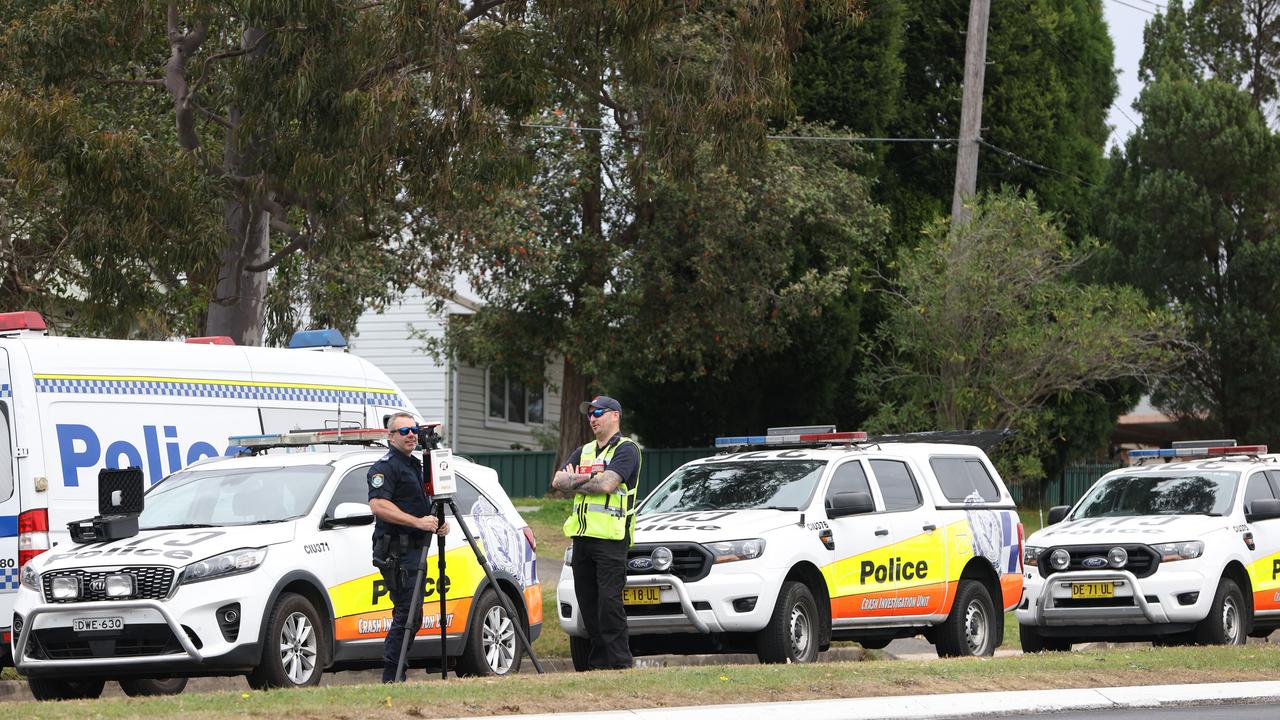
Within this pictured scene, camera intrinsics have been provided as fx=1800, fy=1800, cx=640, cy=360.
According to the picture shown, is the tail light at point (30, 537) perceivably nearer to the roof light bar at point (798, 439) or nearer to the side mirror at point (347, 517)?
the side mirror at point (347, 517)

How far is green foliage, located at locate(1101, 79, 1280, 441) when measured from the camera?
35688 mm

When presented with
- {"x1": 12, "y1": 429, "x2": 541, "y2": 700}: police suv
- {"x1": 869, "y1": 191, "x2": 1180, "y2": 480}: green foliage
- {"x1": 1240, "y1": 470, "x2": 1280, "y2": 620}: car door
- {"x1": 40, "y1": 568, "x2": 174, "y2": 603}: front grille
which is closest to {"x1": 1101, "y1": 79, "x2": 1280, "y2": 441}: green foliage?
{"x1": 869, "y1": 191, "x2": 1180, "y2": 480}: green foliage

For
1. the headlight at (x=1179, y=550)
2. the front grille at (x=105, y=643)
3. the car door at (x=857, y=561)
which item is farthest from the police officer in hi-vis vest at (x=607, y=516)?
the headlight at (x=1179, y=550)

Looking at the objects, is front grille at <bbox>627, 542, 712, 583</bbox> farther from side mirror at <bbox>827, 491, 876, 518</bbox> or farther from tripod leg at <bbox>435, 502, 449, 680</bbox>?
tripod leg at <bbox>435, 502, 449, 680</bbox>

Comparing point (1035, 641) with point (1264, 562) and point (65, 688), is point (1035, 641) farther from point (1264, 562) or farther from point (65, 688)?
point (65, 688)

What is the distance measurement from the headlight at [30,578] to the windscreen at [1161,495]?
985 cm

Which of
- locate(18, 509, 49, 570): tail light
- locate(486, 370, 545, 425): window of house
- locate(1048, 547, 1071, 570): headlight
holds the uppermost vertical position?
locate(486, 370, 545, 425): window of house

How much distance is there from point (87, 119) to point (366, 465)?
5.38 meters

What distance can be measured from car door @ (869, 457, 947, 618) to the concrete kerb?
104 inches

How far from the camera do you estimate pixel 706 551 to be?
12.9m

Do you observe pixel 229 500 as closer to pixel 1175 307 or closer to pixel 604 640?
pixel 604 640

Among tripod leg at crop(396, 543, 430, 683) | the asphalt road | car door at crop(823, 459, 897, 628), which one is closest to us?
the asphalt road

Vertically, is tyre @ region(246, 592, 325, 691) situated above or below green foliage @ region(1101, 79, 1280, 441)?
below

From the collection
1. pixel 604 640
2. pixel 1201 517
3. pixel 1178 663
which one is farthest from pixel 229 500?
pixel 1201 517
